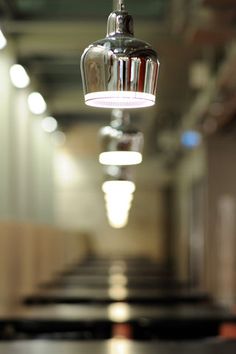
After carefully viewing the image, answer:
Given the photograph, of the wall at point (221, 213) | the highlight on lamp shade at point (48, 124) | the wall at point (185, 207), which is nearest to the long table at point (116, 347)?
the wall at point (221, 213)

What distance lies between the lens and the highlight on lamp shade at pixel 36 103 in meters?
12.2

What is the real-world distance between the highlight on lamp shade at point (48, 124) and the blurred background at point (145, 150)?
20cm

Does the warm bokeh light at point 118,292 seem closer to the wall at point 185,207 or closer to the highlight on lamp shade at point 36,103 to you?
the highlight on lamp shade at point 36,103

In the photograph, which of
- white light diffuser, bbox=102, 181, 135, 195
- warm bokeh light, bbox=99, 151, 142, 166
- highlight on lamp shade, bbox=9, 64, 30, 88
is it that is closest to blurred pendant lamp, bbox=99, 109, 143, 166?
warm bokeh light, bbox=99, 151, 142, 166

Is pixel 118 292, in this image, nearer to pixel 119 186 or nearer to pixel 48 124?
pixel 119 186

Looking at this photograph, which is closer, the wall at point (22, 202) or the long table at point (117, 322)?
the long table at point (117, 322)

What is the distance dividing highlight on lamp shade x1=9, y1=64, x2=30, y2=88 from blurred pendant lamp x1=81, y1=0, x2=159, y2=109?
746 centimetres

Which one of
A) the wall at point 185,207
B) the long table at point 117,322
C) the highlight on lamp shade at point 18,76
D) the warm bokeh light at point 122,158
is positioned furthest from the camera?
the wall at point 185,207

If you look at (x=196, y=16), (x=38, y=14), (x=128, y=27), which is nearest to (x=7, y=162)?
(x=38, y=14)

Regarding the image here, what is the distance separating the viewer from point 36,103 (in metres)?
12.5

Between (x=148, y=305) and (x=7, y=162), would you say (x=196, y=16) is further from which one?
(x=7, y=162)

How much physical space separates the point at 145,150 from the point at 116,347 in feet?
56.3

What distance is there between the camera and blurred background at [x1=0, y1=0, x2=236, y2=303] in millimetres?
8898

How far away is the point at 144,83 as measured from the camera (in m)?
2.70
